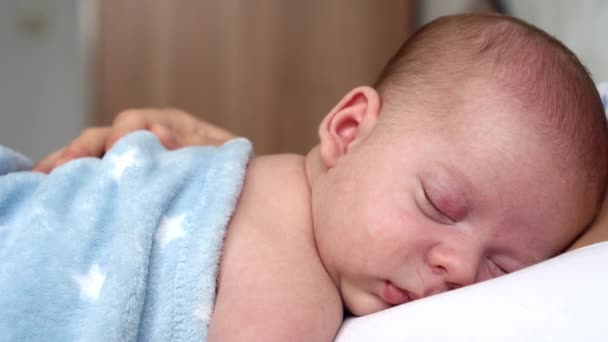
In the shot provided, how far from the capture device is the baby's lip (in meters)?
0.72

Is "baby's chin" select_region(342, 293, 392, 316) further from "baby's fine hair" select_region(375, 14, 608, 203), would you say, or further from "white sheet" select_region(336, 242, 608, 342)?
"baby's fine hair" select_region(375, 14, 608, 203)

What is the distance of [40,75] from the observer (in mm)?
3229

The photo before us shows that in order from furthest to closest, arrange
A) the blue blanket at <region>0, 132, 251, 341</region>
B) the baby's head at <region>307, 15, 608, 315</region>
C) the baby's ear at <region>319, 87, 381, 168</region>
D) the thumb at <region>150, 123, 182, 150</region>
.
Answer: the thumb at <region>150, 123, 182, 150</region> → the baby's ear at <region>319, 87, 381, 168</region> → the baby's head at <region>307, 15, 608, 315</region> → the blue blanket at <region>0, 132, 251, 341</region>

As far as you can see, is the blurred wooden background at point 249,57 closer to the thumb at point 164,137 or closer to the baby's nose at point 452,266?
the thumb at point 164,137

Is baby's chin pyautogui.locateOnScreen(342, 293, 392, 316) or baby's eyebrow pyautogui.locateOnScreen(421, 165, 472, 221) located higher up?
baby's eyebrow pyautogui.locateOnScreen(421, 165, 472, 221)

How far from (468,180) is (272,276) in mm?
268

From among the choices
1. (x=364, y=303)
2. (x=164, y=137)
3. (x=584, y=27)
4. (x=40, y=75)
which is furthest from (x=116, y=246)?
(x=40, y=75)

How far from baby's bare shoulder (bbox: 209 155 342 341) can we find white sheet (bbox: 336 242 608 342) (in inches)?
2.8

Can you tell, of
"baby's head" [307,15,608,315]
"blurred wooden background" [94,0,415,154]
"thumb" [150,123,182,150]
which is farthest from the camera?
"blurred wooden background" [94,0,415,154]

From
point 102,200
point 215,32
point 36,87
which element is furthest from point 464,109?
point 36,87

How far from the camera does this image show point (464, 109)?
0.75m

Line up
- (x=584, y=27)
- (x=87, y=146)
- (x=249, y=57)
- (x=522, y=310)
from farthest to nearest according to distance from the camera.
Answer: (x=249, y=57) → (x=584, y=27) → (x=87, y=146) → (x=522, y=310)

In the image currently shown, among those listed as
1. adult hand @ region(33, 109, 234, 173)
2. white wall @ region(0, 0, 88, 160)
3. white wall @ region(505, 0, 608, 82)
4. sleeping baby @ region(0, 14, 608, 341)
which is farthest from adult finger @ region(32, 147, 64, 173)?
white wall @ region(0, 0, 88, 160)

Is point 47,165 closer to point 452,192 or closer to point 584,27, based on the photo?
point 452,192
